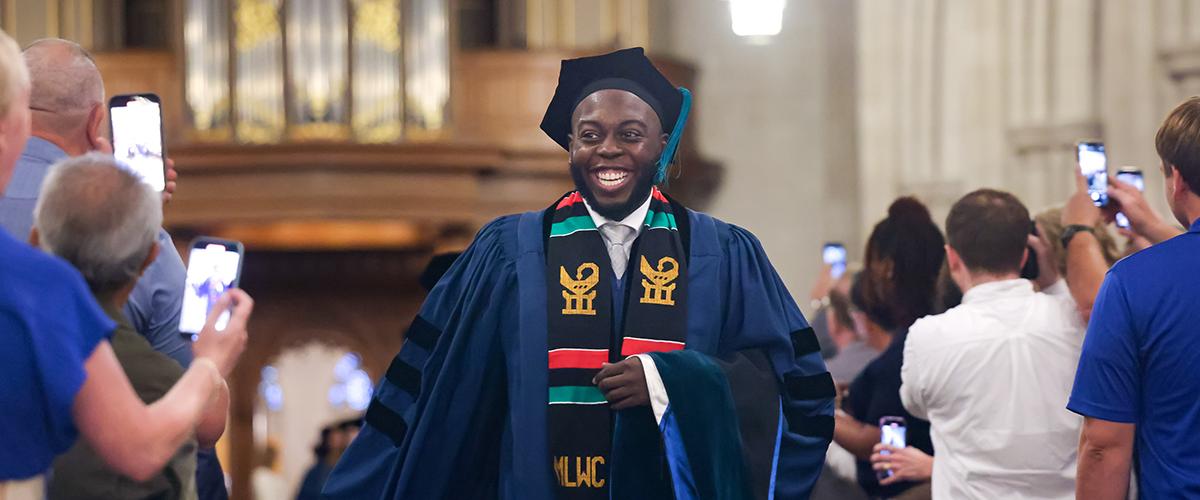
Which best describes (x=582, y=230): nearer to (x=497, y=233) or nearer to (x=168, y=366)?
(x=497, y=233)

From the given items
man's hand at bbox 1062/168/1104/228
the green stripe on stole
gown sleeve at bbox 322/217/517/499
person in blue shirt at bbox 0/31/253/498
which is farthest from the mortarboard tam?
person in blue shirt at bbox 0/31/253/498

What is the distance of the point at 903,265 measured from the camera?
5273 millimetres

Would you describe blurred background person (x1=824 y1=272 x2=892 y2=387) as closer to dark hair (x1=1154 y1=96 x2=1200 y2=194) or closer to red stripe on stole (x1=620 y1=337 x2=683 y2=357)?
red stripe on stole (x1=620 y1=337 x2=683 y2=357)

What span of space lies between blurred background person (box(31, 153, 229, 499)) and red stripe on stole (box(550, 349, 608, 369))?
1162mm

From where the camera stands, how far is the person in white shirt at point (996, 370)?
4332 millimetres

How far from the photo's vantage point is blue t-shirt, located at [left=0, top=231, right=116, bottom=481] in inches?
97.7

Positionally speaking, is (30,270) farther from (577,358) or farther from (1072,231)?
(1072,231)

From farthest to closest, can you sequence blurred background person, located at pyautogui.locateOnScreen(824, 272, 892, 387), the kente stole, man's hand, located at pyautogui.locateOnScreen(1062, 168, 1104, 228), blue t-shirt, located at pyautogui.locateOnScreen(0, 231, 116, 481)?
blurred background person, located at pyautogui.locateOnScreen(824, 272, 892, 387) < man's hand, located at pyautogui.locateOnScreen(1062, 168, 1104, 228) < the kente stole < blue t-shirt, located at pyautogui.locateOnScreen(0, 231, 116, 481)

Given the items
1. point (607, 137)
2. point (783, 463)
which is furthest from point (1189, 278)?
point (607, 137)

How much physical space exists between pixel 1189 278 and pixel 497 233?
1.60m

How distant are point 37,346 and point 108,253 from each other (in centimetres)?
35

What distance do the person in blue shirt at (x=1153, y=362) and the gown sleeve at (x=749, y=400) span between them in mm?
711

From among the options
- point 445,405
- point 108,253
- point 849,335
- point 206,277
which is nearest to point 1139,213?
point 445,405

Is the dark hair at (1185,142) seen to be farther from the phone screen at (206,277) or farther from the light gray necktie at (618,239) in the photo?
the phone screen at (206,277)
